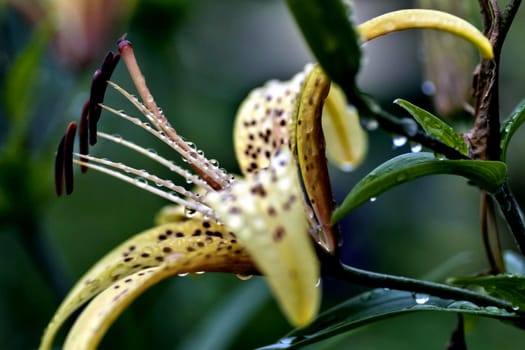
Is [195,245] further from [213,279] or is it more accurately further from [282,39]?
[282,39]

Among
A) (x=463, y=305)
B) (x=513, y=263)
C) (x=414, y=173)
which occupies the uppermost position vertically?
(x=414, y=173)

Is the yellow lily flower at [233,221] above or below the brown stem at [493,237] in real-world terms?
above

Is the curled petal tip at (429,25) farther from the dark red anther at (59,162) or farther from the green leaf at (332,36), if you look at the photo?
the dark red anther at (59,162)

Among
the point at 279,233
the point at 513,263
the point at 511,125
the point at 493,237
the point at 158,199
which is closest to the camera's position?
the point at 279,233

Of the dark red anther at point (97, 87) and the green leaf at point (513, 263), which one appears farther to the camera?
the green leaf at point (513, 263)

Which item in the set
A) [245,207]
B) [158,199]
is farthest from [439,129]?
[158,199]

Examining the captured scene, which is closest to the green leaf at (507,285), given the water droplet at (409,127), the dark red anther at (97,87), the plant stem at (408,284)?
the plant stem at (408,284)

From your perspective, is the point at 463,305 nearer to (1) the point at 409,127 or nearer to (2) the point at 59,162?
(1) the point at 409,127

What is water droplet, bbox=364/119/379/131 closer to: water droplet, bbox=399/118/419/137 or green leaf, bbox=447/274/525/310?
water droplet, bbox=399/118/419/137
